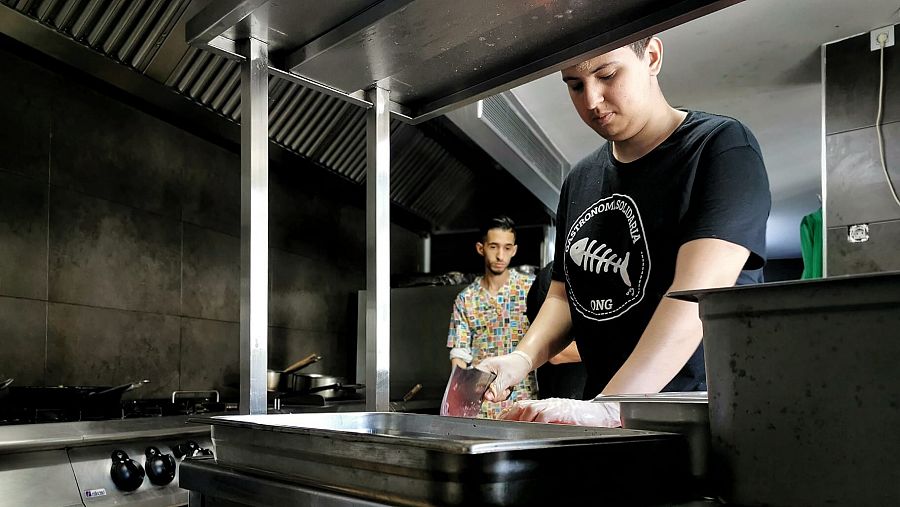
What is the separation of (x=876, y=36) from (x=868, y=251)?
987mm

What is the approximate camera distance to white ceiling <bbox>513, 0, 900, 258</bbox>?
311cm

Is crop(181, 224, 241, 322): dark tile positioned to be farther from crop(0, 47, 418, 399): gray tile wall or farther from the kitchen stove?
the kitchen stove

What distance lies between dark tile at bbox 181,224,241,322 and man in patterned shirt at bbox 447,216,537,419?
135 centimetres

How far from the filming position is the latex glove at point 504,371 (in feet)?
4.12

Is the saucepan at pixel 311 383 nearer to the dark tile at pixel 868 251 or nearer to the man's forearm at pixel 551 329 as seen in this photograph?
the man's forearm at pixel 551 329

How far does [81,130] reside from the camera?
9.18 feet

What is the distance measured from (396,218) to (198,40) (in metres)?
4.07

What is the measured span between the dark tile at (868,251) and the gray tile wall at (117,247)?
2.65 meters

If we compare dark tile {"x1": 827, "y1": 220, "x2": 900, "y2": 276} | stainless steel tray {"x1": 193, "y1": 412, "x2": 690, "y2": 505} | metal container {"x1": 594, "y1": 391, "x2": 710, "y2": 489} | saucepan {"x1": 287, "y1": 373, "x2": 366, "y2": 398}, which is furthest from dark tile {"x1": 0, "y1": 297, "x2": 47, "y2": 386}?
dark tile {"x1": 827, "y1": 220, "x2": 900, "y2": 276}

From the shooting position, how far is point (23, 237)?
8.40 feet

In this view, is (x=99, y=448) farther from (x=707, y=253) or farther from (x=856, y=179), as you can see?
(x=856, y=179)

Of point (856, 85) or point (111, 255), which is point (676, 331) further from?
point (856, 85)

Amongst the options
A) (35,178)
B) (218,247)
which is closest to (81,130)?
(35,178)

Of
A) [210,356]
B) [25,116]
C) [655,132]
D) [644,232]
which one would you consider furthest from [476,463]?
[210,356]
